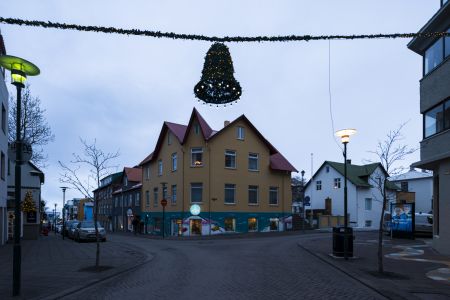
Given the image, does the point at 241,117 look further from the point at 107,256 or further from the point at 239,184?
the point at 107,256

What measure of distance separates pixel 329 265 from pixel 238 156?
24.6 metres

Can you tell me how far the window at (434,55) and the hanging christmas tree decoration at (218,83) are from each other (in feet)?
54.8

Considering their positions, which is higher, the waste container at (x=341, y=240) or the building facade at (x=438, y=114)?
the building facade at (x=438, y=114)

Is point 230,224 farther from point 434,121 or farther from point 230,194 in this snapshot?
point 434,121

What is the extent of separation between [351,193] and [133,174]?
2692 centimetres

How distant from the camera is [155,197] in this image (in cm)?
4500

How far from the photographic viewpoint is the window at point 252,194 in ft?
132

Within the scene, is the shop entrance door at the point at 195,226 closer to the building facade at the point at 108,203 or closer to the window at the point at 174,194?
the window at the point at 174,194

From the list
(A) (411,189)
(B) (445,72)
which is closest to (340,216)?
(A) (411,189)

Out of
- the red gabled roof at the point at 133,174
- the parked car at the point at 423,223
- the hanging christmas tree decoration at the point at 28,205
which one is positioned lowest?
the parked car at the point at 423,223

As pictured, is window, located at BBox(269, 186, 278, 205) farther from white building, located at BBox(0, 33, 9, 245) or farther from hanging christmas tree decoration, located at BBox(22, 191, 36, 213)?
white building, located at BBox(0, 33, 9, 245)

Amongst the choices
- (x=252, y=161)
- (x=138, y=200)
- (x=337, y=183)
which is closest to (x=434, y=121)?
(x=252, y=161)

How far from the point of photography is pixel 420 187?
54.3 m

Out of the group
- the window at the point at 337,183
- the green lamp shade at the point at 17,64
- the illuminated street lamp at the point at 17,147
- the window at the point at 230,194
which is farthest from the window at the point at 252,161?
the green lamp shade at the point at 17,64
